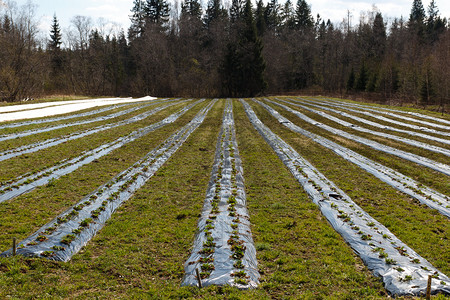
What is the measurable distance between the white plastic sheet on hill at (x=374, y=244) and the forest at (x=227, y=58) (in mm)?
35751

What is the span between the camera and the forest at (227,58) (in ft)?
163

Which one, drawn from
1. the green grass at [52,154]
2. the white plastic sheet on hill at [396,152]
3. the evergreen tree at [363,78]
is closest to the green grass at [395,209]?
the white plastic sheet on hill at [396,152]

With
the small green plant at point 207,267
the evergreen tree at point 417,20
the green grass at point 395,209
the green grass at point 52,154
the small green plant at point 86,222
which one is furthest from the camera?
the evergreen tree at point 417,20

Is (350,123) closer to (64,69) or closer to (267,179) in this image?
(267,179)

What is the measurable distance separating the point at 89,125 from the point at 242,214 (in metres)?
13.6

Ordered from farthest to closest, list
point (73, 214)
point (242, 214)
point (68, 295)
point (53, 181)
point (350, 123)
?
point (350, 123) < point (53, 181) < point (242, 214) < point (73, 214) < point (68, 295)

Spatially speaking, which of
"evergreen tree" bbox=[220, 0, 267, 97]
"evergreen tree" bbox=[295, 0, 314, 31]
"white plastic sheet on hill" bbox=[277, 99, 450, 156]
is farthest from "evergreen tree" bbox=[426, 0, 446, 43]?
"white plastic sheet on hill" bbox=[277, 99, 450, 156]

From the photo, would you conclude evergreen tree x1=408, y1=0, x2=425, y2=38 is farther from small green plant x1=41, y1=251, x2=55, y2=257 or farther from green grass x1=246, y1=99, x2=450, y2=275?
small green plant x1=41, y1=251, x2=55, y2=257

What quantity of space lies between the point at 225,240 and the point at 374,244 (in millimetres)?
2820

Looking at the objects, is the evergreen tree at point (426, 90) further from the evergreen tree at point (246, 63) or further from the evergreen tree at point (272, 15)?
the evergreen tree at point (272, 15)

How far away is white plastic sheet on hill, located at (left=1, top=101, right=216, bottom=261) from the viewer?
4957 mm

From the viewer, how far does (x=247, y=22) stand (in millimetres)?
49906

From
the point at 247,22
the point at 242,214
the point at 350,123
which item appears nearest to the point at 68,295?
the point at 242,214

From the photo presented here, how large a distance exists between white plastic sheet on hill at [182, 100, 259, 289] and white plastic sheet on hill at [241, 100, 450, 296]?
1964 millimetres
